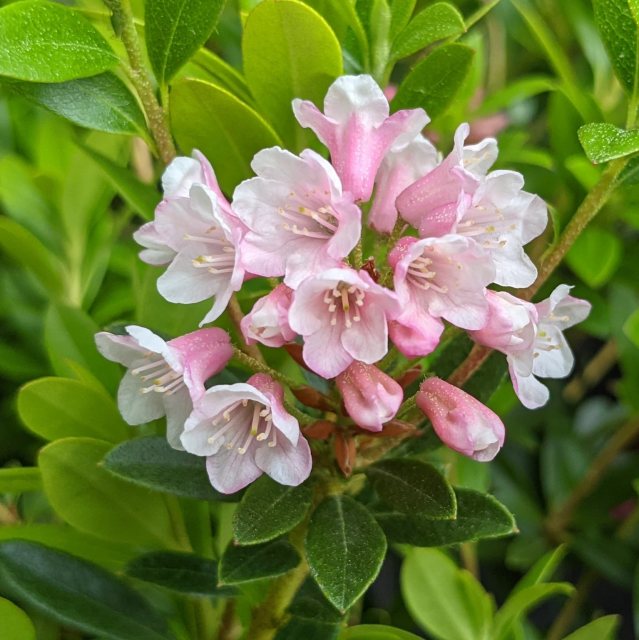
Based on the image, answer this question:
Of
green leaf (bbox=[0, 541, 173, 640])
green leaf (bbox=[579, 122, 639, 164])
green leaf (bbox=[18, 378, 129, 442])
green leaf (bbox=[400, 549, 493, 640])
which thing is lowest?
green leaf (bbox=[400, 549, 493, 640])

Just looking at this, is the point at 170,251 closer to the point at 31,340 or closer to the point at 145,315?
the point at 145,315

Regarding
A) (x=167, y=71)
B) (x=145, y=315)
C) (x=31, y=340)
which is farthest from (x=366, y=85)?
(x=31, y=340)

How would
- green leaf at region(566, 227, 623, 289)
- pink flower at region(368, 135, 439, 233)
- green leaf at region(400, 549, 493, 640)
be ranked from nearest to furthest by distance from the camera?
1. pink flower at region(368, 135, 439, 233)
2. green leaf at region(400, 549, 493, 640)
3. green leaf at region(566, 227, 623, 289)

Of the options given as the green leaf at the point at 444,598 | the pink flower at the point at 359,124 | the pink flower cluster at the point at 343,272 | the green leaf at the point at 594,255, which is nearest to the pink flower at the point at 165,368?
the pink flower cluster at the point at 343,272

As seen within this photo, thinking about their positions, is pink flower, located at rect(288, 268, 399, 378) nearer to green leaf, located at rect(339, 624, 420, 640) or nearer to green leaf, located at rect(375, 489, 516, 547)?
green leaf, located at rect(375, 489, 516, 547)

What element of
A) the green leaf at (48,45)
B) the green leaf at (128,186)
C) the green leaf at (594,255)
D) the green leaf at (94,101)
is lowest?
the green leaf at (594,255)

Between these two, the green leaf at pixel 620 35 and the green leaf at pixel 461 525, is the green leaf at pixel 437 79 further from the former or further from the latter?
→ the green leaf at pixel 461 525

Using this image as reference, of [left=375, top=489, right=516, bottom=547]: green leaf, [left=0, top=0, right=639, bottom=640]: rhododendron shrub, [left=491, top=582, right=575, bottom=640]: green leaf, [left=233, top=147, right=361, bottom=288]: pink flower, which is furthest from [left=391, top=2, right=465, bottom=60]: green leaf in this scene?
[left=491, top=582, right=575, bottom=640]: green leaf

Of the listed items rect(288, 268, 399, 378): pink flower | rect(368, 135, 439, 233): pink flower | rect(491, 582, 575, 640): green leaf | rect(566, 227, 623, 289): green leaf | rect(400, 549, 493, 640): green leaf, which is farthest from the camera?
rect(566, 227, 623, 289): green leaf
